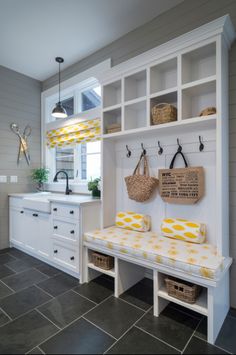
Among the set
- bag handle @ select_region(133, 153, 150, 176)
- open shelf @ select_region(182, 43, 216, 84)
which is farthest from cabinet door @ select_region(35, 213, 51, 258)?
open shelf @ select_region(182, 43, 216, 84)

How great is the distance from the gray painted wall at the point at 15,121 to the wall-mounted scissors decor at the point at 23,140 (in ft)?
0.20

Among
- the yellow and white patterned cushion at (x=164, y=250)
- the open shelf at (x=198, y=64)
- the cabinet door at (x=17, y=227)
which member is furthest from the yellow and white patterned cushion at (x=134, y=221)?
the cabinet door at (x=17, y=227)

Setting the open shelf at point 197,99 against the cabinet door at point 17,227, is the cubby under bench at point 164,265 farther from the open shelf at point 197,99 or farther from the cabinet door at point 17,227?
the cabinet door at point 17,227

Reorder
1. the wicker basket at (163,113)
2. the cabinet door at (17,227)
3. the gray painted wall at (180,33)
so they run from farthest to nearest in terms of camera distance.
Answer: the cabinet door at (17,227) < the wicker basket at (163,113) < the gray painted wall at (180,33)

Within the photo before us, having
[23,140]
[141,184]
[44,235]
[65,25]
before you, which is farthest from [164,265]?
[23,140]

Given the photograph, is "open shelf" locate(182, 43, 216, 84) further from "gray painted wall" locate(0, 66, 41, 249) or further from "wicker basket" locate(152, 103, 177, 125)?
"gray painted wall" locate(0, 66, 41, 249)

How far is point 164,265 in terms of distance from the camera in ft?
5.64

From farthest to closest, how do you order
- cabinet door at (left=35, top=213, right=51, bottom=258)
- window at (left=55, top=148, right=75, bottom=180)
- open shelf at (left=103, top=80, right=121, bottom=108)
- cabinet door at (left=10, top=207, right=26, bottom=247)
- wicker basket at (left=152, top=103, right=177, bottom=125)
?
1. window at (left=55, top=148, right=75, bottom=180)
2. cabinet door at (left=10, top=207, right=26, bottom=247)
3. cabinet door at (left=35, top=213, right=51, bottom=258)
4. open shelf at (left=103, top=80, right=121, bottom=108)
5. wicker basket at (left=152, top=103, right=177, bottom=125)

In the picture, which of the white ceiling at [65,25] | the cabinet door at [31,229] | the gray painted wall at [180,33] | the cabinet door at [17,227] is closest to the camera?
the gray painted wall at [180,33]

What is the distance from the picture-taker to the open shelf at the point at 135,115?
2.38 m

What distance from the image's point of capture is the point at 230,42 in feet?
6.15

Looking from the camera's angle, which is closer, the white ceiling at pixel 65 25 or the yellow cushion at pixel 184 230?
the yellow cushion at pixel 184 230

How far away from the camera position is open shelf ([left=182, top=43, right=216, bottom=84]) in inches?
76.4

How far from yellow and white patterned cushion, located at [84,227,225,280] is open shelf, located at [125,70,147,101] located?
153 centimetres
